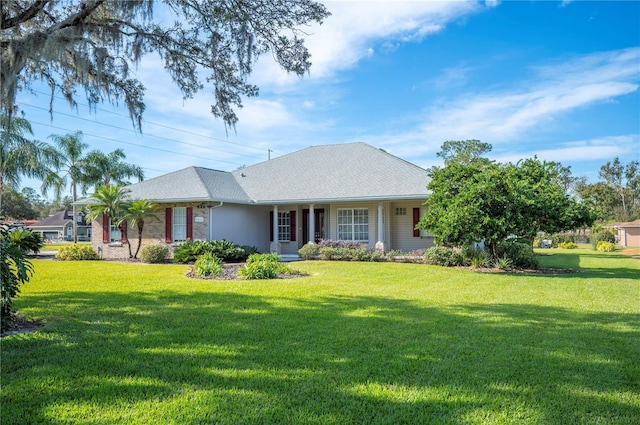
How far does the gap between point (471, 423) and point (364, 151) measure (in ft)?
66.0

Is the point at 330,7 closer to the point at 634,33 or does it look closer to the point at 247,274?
the point at 247,274

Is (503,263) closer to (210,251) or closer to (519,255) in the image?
(519,255)

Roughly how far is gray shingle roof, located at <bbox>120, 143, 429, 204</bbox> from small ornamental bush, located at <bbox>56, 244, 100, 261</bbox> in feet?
10.9

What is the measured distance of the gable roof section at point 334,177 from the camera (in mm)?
19109

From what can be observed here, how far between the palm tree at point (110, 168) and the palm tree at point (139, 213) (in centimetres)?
1795

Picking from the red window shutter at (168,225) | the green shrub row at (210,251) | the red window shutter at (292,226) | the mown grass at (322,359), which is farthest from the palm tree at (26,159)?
the mown grass at (322,359)

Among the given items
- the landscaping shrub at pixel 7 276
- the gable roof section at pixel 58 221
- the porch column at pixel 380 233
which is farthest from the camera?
the gable roof section at pixel 58 221

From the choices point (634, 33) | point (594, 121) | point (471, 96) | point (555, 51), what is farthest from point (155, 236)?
point (594, 121)

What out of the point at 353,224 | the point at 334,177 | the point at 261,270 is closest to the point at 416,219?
the point at 353,224

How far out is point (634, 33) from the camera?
11039 millimetres

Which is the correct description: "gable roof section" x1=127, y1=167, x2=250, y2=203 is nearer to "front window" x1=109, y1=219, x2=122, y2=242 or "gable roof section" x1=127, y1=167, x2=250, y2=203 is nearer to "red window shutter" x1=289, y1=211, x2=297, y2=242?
"front window" x1=109, y1=219, x2=122, y2=242

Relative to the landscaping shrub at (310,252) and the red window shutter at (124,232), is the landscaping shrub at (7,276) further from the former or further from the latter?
the red window shutter at (124,232)

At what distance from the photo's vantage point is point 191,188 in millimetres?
20078

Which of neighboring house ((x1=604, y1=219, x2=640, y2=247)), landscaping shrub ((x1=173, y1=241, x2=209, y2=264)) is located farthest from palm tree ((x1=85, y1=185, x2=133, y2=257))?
neighboring house ((x1=604, y1=219, x2=640, y2=247))
